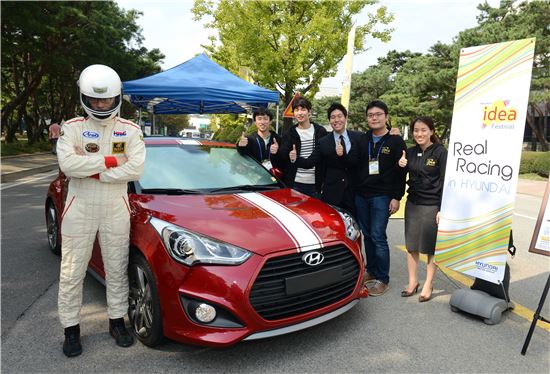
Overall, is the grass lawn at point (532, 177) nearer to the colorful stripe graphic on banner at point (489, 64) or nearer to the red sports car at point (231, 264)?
the colorful stripe graphic on banner at point (489, 64)

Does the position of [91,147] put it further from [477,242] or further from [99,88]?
[477,242]

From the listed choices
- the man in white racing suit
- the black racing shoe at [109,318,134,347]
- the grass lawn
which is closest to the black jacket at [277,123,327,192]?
the man in white racing suit

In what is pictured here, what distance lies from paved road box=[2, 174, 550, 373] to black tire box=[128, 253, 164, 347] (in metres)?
0.12

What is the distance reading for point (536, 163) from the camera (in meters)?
17.6

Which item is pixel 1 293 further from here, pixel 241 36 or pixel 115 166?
pixel 241 36

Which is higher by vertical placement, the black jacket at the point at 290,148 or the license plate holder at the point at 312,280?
the black jacket at the point at 290,148

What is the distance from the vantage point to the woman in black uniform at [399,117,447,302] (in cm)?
373

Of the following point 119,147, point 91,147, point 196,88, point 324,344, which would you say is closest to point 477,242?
point 324,344

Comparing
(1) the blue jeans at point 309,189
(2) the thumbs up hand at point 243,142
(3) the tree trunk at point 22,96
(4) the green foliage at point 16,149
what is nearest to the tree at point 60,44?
(3) the tree trunk at point 22,96

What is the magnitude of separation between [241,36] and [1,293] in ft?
51.0

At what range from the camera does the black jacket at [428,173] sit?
373 centimetres

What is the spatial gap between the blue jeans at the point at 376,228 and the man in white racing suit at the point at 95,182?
7.35 ft

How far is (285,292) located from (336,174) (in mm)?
1855

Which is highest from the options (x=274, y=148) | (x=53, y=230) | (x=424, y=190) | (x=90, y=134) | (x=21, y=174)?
(x=90, y=134)
